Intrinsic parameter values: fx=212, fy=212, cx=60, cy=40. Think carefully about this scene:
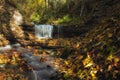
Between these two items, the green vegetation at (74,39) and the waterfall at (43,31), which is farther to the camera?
the waterfall at (43,31)

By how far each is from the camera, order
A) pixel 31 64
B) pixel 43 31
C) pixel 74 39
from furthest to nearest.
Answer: pixel 43 31 → pixel 74 39 → pixel 31 64

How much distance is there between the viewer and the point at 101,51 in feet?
24.8

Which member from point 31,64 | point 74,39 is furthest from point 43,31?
point 31,64

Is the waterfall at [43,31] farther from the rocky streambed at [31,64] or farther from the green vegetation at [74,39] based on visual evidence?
the rocky streambed at [31,64]

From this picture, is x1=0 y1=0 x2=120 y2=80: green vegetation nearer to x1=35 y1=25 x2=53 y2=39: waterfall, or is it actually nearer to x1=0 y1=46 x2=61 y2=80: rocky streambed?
x1=0 y1=46 x2=61 y2=80: rocky streambed

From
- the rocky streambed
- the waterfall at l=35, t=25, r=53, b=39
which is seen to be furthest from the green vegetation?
the waterfall at l=35, t=25, r=53, b=39

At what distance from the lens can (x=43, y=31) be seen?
18.2 meters

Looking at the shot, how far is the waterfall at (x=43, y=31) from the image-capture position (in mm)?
17797

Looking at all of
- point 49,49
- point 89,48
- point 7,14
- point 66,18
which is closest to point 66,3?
point 66,18

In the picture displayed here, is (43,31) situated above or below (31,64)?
above

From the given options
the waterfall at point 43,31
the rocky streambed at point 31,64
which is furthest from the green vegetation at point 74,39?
the waterfall at point 43,31

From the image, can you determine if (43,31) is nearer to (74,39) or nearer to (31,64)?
(74,39)

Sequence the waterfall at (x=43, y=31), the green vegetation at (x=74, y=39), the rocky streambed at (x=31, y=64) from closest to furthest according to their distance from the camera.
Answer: the green vegetation at (x=74, y=39) → the rocky streambed at (x=31, y=64) → the waterfall at (x=43, y=31)

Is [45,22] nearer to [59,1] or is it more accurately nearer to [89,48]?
[59,1]
